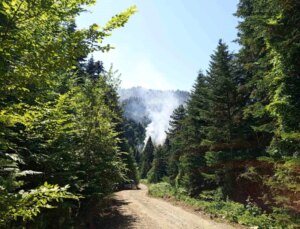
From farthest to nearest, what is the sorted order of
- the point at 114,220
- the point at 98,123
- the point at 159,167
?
the point at 159,167 < the point at 98,123 < the point at 114,220

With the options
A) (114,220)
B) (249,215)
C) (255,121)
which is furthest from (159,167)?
(249,215)

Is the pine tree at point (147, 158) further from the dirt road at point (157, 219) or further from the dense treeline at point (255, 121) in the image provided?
the dirt road at point (157, 219)

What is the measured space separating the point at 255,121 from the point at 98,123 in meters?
11.5

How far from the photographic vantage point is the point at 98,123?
16859mm

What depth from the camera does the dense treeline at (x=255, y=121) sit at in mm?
11859

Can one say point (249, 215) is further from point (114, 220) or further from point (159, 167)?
point (159, 167)

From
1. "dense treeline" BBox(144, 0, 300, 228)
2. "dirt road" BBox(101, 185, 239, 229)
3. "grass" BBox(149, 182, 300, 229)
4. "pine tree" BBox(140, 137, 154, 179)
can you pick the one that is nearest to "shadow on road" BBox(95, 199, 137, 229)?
"dirt road" BBox(101, 185, 239, 229)

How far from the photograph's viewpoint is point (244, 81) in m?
24.7

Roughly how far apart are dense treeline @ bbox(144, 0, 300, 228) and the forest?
0.22ft

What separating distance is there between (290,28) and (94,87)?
34.3 ft

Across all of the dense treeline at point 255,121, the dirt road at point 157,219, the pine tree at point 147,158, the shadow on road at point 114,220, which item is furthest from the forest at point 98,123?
the pine tree at point 147,158

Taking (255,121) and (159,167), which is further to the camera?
(159,167)

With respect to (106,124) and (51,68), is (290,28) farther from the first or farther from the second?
(51,68)

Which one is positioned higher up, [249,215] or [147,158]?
[147,158]
